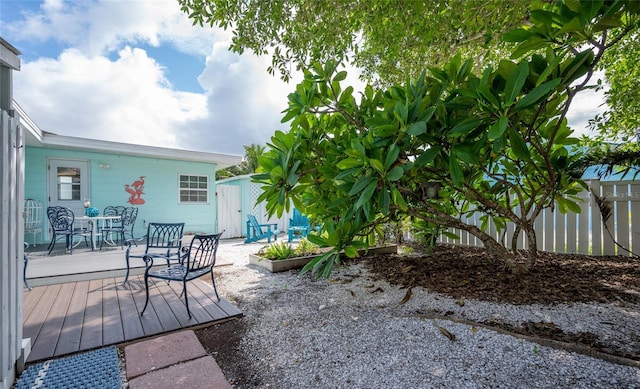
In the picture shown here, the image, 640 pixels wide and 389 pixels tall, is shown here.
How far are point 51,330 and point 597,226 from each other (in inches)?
260

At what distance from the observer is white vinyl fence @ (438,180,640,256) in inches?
152

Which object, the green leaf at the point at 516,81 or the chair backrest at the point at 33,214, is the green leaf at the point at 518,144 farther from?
the chair backrest at the point at 33,214

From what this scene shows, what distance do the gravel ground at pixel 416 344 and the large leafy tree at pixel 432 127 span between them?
0.66 metres

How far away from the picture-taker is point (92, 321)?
2572mm

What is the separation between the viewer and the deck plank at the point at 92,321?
2.20m

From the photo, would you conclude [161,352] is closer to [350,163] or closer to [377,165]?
[350,163]

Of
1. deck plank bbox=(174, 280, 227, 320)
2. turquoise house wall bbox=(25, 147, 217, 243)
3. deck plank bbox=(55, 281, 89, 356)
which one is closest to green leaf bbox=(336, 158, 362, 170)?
deck plank bbox=(174, 280, 227, 320)

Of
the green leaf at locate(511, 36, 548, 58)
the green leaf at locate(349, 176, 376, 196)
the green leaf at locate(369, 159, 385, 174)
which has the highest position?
the green leaf at locate(511, 36, 548, 58)

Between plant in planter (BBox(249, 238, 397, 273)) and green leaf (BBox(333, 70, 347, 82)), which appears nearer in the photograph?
green leaf (BBox(333, 70, 347, 82))

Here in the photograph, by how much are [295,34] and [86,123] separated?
996cm

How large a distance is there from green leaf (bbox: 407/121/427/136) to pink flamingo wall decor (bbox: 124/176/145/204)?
335 inches

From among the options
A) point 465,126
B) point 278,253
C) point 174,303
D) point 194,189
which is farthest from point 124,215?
point 465,126

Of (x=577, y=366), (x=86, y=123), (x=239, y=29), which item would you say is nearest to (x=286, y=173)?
(x=577, y=366)

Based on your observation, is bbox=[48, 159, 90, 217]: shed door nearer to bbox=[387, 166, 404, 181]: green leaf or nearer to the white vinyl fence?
bbox=[387, 166, 404, 181]: green leaf
